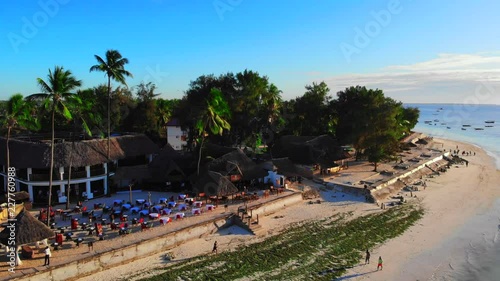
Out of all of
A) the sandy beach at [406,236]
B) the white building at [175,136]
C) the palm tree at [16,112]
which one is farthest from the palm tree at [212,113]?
the white building at [175,136]

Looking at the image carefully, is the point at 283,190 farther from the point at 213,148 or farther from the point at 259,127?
the point at 259,127

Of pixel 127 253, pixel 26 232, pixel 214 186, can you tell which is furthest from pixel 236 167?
pixel 26 232

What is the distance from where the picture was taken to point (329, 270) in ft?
66.3

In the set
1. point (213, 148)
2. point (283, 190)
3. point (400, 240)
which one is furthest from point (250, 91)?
point (400, 240)

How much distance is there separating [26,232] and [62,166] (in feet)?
36.9

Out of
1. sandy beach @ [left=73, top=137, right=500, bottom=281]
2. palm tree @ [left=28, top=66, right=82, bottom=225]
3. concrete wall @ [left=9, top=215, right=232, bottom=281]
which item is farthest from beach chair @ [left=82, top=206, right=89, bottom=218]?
sandy beach @ [left=73, top=137, right=500, bottom=281]

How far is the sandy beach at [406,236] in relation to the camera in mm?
20172

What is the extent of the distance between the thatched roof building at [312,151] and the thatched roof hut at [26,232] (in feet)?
91.6

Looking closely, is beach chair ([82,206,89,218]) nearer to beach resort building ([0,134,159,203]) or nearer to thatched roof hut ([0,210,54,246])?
beach resort building ([0,134,159,203])

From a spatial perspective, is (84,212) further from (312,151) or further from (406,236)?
(312,151)

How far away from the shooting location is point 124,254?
65.5ft

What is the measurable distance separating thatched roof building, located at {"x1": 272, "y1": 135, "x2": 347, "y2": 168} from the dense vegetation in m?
12.9

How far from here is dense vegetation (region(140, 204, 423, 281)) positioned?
19469 millimetres

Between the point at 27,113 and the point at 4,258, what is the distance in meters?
8.71
